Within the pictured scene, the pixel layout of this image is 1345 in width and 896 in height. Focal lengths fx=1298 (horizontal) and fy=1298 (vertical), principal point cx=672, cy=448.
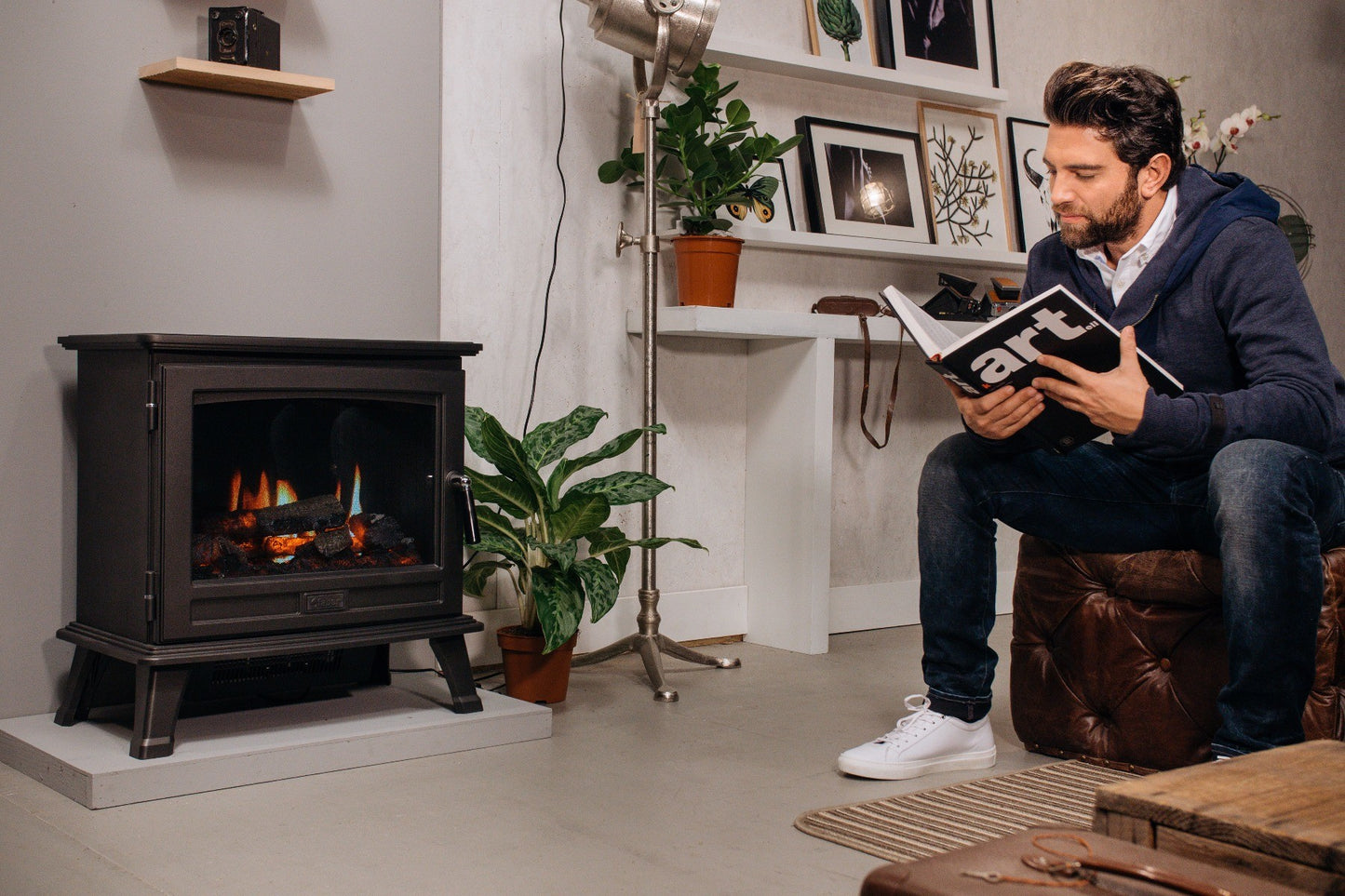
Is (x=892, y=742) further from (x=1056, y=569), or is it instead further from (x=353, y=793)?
(x=353, y=793)

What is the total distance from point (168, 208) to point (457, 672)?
38.6 inches

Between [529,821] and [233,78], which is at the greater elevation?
[233,78]

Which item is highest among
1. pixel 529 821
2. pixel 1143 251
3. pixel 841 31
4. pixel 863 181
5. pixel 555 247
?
pixel 841 31

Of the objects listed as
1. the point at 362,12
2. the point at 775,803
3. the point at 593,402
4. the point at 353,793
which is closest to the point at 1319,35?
the point at 593,402

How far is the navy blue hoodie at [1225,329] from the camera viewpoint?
186 centimetres

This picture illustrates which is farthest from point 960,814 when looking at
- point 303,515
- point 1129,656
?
point 303,515

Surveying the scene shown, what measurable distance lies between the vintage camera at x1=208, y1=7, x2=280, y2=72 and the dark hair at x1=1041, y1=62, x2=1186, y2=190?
4.59 feet

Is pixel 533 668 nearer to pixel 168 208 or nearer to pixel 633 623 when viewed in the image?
pixel 633 623

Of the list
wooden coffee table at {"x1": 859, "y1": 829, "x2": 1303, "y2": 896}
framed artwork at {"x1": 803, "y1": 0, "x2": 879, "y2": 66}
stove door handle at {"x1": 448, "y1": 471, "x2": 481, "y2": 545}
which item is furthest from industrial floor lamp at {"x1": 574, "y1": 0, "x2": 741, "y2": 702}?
wooden coffee table at {"x1": 859, "y1": 829, "x2": 1303, "y2": 896}

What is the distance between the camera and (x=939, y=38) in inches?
143

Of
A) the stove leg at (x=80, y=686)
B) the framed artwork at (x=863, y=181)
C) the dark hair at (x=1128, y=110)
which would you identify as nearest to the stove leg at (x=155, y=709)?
the stove leg at (x=80, y=686)

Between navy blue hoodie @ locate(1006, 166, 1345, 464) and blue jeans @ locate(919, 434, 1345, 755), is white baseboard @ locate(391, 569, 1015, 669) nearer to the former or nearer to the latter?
blue jeans @ locate(919, 434, 1345, 755)

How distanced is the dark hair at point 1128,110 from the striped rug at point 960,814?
98cm

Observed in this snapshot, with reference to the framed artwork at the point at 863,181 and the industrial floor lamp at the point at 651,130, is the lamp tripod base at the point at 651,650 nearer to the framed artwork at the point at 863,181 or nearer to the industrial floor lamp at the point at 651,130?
the industrial floor lamp at the point at 651,130
